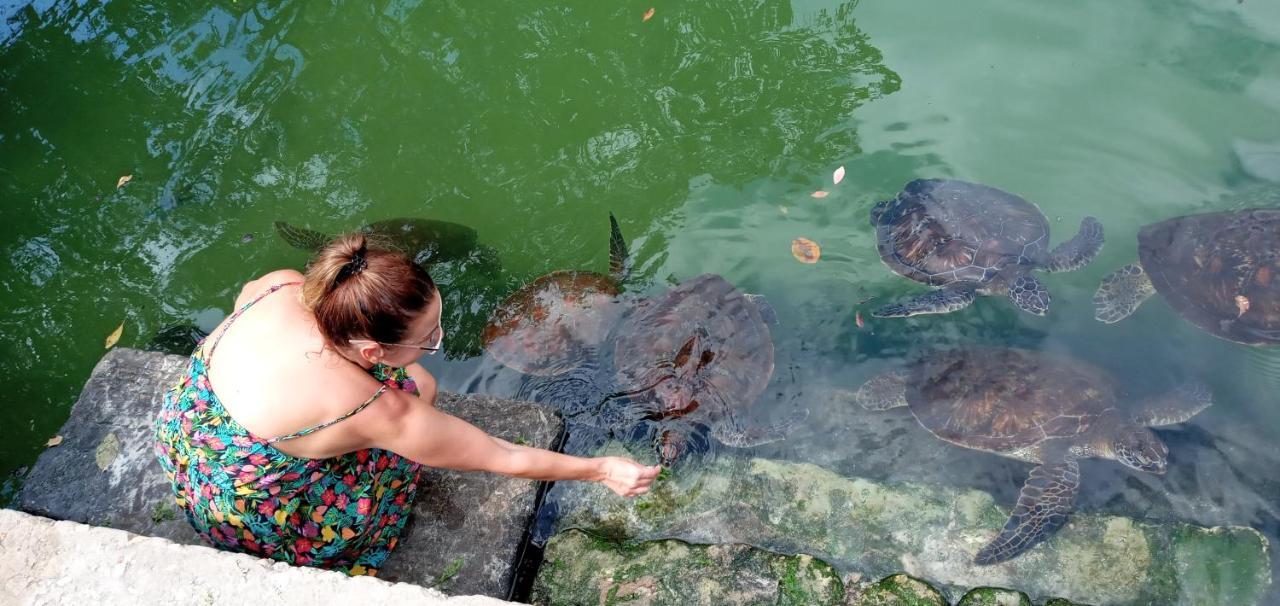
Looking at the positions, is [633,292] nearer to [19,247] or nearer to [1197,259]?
[1197,259]

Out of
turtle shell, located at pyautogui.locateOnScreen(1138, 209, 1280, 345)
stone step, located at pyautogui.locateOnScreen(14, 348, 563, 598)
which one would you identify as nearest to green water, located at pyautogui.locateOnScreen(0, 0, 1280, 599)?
turtle shell, located at pyautogui.locateOnScreen(1138, 209, 1280, 345)

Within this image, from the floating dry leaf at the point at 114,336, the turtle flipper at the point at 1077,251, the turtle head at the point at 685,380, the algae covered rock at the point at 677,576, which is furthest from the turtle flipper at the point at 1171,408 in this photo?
the floating dry leaf at the point at 114,336

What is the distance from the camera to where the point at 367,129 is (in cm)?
571

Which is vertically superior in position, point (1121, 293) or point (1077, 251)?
point (1077, 251)

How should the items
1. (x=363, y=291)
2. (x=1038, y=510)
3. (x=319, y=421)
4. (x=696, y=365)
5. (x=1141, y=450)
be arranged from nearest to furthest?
(x=363, y=291) < (x=319, y=421) < (x=1038, y=510) < (x=1141, y=450) < (x=696, y=365)

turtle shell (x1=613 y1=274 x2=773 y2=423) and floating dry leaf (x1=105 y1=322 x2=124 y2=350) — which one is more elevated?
floating dry leaf (x1=105 y1=322 x2=124 y2=350)

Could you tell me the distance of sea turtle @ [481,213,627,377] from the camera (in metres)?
4.09

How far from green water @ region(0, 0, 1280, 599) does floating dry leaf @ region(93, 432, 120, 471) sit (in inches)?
56.6

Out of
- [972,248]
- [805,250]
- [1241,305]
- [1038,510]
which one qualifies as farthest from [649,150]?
[1241,305]

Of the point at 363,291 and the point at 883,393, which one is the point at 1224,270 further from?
the point at 363,291

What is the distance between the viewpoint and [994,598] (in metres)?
3.01

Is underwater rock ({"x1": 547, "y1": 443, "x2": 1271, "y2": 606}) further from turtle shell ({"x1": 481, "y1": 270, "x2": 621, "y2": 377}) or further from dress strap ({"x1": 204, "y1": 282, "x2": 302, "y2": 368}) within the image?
dress strap ({"x1": 204, "y1": 282, "x2": 302, "y2": 368})

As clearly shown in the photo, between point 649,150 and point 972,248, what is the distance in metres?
2.41

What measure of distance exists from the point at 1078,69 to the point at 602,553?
17.0ft
